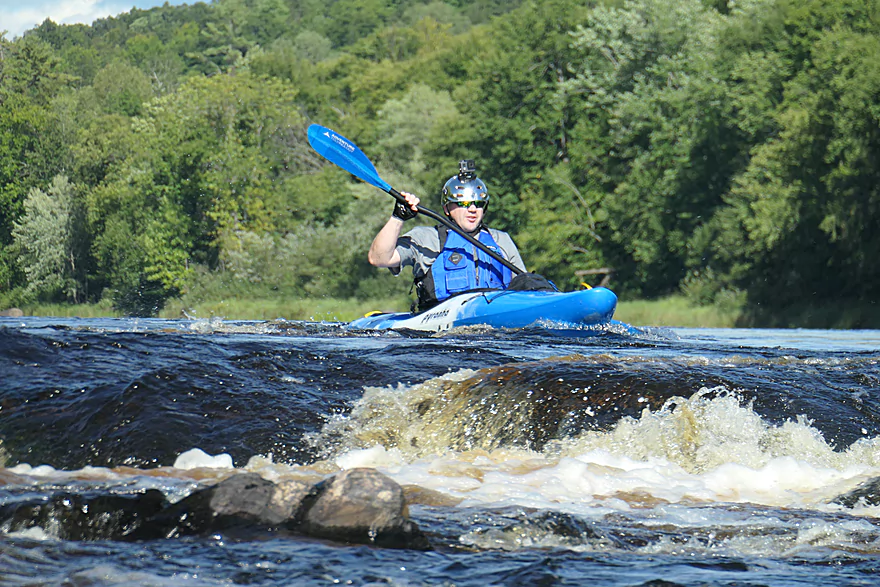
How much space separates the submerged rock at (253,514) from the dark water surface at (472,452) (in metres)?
0.08

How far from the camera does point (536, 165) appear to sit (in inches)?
1384

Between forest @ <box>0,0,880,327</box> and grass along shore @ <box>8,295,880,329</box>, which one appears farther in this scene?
grass along shore @ <box>8,295,880,329</box>

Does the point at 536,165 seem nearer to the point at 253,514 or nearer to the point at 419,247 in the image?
the point at 419,247

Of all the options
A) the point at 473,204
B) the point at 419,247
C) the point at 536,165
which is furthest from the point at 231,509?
the point at 536,165

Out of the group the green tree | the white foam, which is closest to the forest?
the green tree

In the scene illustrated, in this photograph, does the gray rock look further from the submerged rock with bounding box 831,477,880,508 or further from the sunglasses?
the sunglasses

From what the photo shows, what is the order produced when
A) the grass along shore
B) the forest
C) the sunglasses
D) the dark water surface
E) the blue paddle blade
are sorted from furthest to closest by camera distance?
the grass along shore
the forest
the blue paddle blade
the sunglasses
the dark water surface

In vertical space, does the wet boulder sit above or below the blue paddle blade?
below

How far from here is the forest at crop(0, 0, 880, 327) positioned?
24438 millimetres

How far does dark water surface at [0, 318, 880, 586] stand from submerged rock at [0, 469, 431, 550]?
0.27 ft

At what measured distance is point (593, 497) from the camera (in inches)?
171

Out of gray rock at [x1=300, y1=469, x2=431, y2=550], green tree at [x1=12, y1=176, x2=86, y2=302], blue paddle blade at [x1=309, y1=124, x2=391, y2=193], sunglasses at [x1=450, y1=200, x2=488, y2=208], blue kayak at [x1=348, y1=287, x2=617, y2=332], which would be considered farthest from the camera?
green tree at [x1=12, y1=176, x2=86, y2=302]

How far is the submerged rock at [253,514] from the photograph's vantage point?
3557 millimetres

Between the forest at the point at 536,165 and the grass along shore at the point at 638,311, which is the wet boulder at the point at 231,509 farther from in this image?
the grass along shore at the point at 638,311
